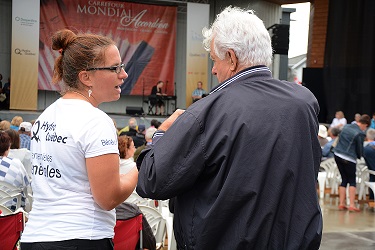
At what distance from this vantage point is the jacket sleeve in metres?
1.81

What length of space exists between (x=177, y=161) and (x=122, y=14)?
20.5 metres

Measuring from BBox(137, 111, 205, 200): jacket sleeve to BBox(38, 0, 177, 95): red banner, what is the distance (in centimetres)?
1964

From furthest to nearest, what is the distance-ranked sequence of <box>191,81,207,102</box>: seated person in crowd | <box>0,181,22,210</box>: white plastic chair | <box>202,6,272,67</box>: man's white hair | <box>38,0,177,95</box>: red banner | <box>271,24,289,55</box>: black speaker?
<box>191,81,207,102</box>: seated person in crowd, <box>38,0,177,95</box>: red banner, <box>271,24,289,55</box>: black speaker, <box>0,181,22,210</box>: white plastic chair, <box>202,6,272,67</box>: man's white hair

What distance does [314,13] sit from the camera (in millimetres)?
20359

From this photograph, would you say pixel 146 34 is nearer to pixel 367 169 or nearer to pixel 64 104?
pixel 367 169

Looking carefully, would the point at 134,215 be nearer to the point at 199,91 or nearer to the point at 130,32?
the point at 199,91

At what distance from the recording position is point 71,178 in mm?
2016

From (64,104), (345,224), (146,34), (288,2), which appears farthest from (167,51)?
(64,104)

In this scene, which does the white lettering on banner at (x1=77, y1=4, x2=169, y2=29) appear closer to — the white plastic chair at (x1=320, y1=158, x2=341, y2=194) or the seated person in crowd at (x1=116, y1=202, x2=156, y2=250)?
the white plastic chair at (x1=320, y1=158, x2=341, y2=194)

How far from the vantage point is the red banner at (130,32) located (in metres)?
21.0

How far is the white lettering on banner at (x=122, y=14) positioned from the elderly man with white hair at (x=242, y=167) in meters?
20.1

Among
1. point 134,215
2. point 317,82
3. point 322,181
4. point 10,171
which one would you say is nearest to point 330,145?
point 322,181

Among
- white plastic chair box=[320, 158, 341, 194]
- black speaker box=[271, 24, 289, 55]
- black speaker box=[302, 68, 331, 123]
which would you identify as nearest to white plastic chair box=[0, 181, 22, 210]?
white plastic chair box=[320, 158, 341, 194]

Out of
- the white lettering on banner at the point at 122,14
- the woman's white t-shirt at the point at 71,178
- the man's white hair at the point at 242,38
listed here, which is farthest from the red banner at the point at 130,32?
the man's white hair at the point at 242,38
